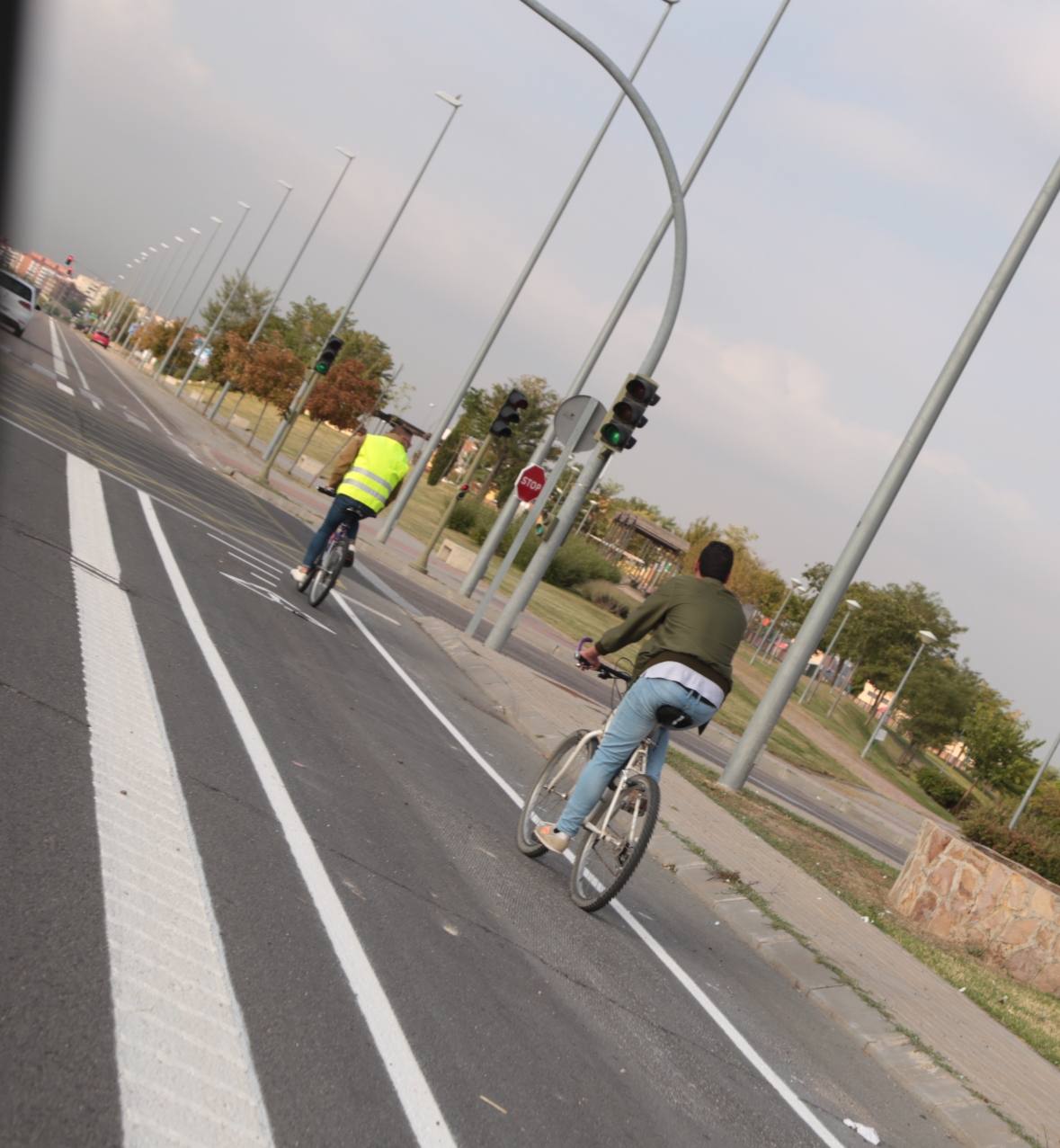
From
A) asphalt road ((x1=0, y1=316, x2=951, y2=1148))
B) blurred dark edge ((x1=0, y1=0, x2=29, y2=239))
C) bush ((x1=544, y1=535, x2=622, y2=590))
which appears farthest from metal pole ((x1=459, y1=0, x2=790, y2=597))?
bush ((x1=544, y1=535, x2=622, y2=590))

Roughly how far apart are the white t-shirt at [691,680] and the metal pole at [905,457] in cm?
810

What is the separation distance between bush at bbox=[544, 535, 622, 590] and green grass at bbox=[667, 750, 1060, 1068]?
127ft

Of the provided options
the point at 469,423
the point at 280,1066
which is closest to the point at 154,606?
the point at 280,1066

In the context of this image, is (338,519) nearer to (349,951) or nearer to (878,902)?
(878,902)

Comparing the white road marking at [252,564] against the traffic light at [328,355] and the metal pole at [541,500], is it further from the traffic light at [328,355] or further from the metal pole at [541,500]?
the traffic light at [328,355]

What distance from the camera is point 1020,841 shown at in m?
15.1

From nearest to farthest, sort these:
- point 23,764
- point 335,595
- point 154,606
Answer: point 23,764 < point 154,606 < point 335,595

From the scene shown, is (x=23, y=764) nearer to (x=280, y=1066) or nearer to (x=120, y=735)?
(x=120, y=735)

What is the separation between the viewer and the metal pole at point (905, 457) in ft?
48.6

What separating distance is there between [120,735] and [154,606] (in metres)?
3.32

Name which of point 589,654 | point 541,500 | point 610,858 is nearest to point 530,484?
point 541,500

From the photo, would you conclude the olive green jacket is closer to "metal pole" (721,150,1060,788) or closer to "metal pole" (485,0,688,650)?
"metal pole" (721,150,1060,788)

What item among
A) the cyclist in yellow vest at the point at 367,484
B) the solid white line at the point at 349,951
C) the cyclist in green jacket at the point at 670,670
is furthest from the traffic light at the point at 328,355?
the cyclist in green jacket at the point at 670,670

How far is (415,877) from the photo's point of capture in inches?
231
